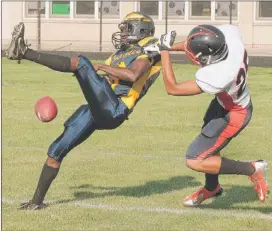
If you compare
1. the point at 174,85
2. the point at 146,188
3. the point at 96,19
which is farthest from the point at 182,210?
the point at 96,19

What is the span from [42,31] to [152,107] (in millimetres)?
21586

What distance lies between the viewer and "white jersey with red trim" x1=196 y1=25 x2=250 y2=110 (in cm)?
714

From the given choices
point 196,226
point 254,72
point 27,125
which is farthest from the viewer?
point 254,72

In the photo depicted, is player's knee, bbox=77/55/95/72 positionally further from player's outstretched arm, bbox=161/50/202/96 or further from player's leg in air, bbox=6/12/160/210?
player's outstretched arm, bbox=161/50/202/96

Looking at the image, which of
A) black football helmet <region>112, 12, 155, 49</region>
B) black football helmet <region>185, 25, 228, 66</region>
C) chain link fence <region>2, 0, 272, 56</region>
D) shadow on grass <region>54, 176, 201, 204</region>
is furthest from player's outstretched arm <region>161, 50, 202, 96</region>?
chain link fence <region>2, 0, 272, 56</region>

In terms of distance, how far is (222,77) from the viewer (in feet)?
23.5

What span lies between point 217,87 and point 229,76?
0.14m

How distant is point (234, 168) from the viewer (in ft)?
25.0

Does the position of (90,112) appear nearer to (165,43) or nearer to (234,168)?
(165,43)

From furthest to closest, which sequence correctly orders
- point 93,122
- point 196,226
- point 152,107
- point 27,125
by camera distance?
point 152,107 → point 27,125 → point 93,122 → point 196,226

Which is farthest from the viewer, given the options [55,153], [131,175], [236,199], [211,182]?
[131,175]

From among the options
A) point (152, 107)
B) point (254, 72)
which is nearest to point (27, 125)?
point (152, 107)

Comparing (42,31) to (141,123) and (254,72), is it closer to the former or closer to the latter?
(254,72)

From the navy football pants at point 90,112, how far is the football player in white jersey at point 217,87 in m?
0.52
